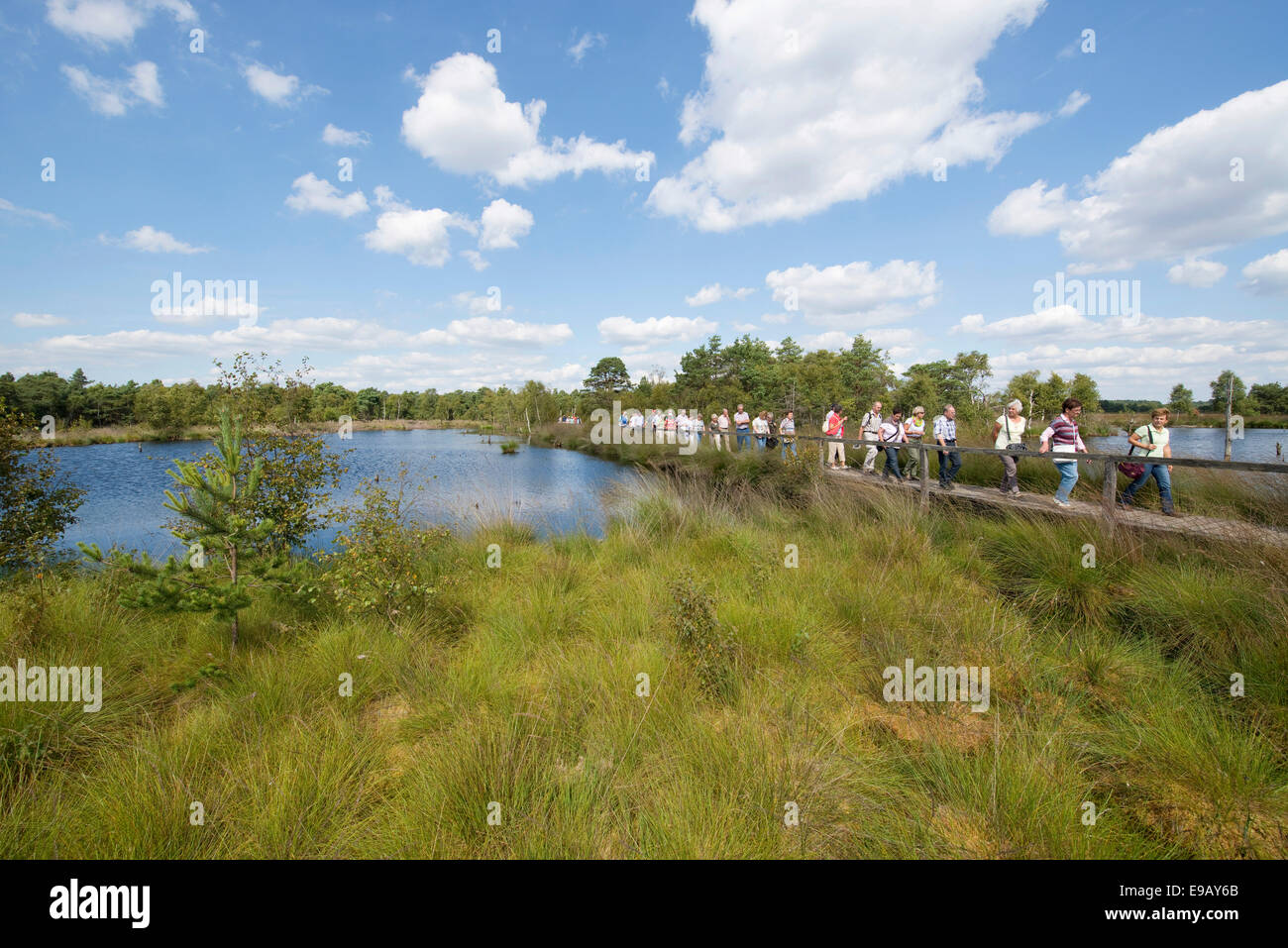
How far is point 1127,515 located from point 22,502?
12.8 m

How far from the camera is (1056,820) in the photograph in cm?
210

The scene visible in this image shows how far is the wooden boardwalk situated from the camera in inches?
183

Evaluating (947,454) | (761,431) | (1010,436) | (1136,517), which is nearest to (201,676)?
(1136,517)

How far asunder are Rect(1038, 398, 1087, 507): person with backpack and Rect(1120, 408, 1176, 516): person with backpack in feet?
2.26

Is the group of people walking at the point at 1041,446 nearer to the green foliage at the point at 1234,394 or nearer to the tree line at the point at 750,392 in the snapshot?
the tree line at the point at 750,392

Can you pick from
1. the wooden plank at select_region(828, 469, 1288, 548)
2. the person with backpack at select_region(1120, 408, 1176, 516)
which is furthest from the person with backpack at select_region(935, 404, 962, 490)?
the person with backpack at select_region(1120, 408, 1176, 516)

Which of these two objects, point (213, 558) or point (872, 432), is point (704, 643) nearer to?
point (213, 558)

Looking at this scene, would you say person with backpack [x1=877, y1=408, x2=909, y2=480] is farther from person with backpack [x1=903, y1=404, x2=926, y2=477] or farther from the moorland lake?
the moorland lake

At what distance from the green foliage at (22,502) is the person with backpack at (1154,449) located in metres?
13.2

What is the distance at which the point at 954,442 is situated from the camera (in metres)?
12.7

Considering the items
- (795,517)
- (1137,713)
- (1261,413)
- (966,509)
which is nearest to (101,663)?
(1137,713)

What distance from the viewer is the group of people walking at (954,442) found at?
7.04 meters
